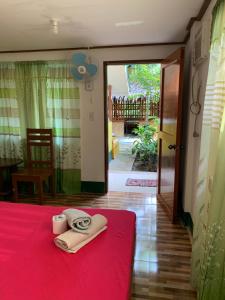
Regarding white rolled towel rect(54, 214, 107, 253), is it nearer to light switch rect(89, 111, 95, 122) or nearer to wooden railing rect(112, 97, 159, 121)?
light switch rect(89, 111, 95, 122)

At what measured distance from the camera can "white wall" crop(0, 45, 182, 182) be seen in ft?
10.7

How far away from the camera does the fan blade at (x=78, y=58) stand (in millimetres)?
3209

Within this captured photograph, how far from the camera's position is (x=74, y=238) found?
1403 mm

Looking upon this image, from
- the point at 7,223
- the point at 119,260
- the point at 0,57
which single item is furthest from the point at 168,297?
the point at 0,57

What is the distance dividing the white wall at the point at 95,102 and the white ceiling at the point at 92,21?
0.19 meters

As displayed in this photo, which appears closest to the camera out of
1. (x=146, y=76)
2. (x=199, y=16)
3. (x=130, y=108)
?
(x=199, y=16)

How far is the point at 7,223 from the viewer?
1.69 metres

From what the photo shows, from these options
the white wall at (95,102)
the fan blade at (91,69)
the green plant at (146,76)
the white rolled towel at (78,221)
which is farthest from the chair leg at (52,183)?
the green plant at (146,76)

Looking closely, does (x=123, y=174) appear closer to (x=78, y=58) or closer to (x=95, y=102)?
(x=95, y=102)

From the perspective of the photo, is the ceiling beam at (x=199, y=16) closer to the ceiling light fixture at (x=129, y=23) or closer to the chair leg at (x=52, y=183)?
the ceiling light fixture at (x=129, y=23)

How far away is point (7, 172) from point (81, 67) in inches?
74.3

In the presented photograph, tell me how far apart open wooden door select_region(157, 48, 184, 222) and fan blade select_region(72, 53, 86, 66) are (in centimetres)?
107

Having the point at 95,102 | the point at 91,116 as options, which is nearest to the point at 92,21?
the point at 95,102

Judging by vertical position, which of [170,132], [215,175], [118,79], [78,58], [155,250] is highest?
[118,79]
